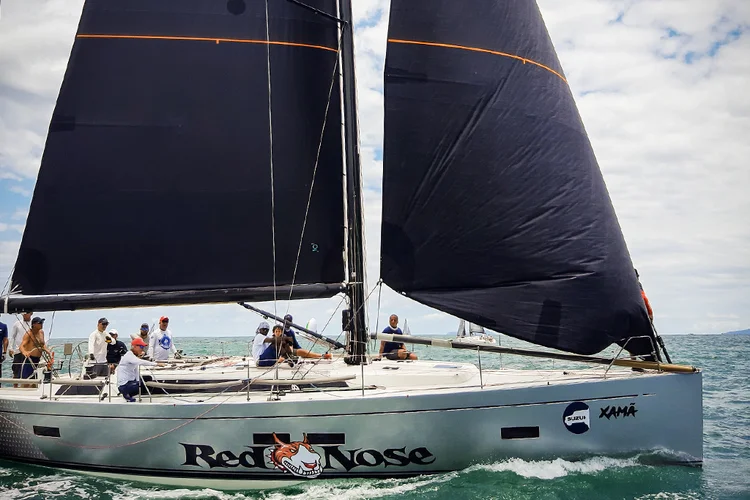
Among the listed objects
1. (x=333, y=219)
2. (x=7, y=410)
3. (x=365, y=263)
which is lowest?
(x=7, y=410)

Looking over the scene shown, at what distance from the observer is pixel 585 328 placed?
872 centimetres

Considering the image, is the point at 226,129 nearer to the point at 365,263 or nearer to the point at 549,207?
the point at 365,263

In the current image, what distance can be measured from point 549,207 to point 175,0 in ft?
22.3

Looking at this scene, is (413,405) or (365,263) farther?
(365,263)

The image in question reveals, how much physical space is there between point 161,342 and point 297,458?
6.17m

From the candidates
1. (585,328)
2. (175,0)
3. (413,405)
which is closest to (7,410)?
(413,405)

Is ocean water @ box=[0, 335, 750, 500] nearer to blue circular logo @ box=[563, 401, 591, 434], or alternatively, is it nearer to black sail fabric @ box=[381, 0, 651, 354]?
blue circular logo @ box=[563, 401, 591, 434]

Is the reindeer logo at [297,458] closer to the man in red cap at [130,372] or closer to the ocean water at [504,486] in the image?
the ocean water at [504,486]

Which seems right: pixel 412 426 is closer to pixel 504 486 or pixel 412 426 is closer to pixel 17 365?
pixel 504 486

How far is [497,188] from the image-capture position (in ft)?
30.1

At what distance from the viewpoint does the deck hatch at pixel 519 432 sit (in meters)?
8.29

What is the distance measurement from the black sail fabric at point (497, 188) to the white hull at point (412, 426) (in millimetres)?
760

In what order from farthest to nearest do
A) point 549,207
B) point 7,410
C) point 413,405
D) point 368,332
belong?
point 368,332 < point 7,410 < point 549,207 < point 413,405

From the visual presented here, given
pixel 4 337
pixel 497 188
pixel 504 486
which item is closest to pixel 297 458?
pixel 504 486
